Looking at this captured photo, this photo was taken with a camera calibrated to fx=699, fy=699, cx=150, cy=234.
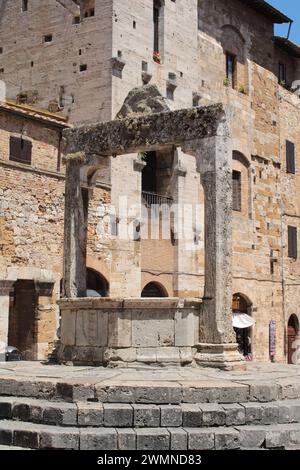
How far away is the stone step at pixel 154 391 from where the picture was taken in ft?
24.5

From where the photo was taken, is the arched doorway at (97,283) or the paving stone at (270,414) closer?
the paving stone at (270,414)

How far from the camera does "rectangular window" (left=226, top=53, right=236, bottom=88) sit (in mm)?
25281

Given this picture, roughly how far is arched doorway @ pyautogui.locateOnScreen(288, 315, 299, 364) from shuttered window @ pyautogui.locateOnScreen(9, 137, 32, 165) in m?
14.0

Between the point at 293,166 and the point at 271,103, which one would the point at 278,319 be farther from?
the point at 271,103

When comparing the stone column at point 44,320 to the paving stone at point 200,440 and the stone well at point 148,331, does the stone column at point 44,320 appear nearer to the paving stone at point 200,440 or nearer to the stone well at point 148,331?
the stone well at point 148,331

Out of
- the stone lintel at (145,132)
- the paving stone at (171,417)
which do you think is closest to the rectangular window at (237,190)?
the stone lintel at (145,132)

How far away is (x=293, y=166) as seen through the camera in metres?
28.4

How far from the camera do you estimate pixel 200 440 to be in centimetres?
689

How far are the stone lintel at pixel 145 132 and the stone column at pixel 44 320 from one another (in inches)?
236

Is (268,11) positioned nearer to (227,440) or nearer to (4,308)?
(4,308)

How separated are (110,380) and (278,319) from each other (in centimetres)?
1935

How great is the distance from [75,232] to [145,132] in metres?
2.02

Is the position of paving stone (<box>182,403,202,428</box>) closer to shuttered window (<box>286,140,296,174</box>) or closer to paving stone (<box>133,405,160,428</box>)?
paving stone (<box>133,405,160,428</box>)

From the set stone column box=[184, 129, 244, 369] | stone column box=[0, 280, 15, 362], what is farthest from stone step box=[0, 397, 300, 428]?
stone column box=[0, 280, 15, 362]
